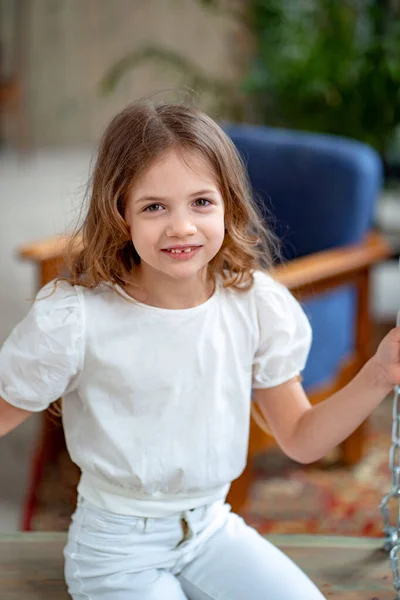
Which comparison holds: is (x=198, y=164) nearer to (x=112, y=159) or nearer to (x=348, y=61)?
(x=112, y=159)

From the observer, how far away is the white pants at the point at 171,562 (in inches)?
46.9

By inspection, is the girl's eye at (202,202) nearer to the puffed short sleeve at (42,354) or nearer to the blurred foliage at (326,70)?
the puffed short sleeve at (42,354)

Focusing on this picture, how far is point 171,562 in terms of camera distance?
123 cm

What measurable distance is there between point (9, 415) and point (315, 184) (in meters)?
1.51

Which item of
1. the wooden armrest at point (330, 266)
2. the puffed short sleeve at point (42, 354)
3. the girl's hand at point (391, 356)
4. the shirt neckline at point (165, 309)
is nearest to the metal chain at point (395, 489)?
the girl's hand at point (391, 356)

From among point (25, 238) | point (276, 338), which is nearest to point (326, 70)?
point (25, 238)

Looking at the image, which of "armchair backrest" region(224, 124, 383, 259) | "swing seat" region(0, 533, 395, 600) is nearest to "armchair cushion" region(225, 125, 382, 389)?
"armchair backrest" region(224, 124, 383, 259)

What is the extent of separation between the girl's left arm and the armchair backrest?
117cm

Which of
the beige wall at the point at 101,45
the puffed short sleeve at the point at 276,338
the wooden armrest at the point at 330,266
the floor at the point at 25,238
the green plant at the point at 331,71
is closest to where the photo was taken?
the puffed short sleeve at the point at 276,338

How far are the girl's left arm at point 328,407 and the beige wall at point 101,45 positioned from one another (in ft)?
17.4

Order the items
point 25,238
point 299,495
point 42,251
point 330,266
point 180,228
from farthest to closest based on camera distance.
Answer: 1. point 25,238
2. point 299,495
3. point 42,251
4. point 330,266
5. point 180,228

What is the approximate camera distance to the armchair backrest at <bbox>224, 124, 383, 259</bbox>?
2.44 meters

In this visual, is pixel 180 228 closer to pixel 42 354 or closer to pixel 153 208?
pixel 153 208

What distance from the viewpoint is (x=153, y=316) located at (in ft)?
3.99
